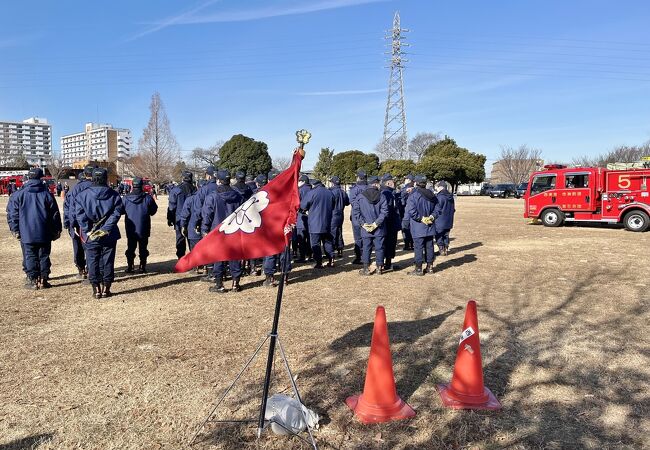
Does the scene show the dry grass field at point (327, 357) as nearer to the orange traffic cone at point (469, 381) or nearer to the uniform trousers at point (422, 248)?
the orange traffic cone at point (469, 381)

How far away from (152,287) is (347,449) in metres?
5.79

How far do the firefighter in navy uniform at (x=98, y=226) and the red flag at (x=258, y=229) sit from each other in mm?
4390

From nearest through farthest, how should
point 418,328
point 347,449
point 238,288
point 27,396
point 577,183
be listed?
point 347,449 < point 27,396 < point 418,328 < point 238,288 < point 577,183

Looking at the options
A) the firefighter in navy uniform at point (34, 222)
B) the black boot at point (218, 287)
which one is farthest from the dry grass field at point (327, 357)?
the firefighter in navy uniform at point (34, 222)

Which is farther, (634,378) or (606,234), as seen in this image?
(606,234)

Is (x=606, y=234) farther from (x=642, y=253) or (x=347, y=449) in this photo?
(x=347, y=449)

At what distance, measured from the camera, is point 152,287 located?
8047mm

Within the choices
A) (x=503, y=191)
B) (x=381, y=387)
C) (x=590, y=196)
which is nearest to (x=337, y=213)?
(x=381, y=387)

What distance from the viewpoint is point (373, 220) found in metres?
8.92

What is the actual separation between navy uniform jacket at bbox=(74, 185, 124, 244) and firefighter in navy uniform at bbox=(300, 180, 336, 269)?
397cm

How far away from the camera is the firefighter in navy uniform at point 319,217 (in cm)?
972

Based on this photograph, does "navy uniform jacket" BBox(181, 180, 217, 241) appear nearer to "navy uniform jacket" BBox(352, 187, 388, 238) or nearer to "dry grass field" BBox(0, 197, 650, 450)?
"dry grass field" BBox(0, 197, 650, 450)

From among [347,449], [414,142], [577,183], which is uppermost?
[414,142]

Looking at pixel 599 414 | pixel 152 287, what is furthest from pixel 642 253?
pixel 152 287
